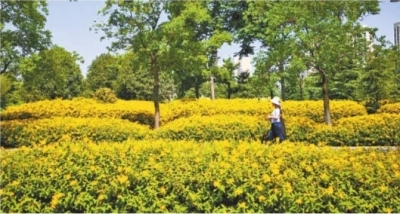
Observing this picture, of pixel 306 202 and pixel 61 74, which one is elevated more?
pixel 61 74

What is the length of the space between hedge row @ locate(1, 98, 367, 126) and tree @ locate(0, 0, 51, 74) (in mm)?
3120

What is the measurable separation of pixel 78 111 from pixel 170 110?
107 inches

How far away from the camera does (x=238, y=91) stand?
24.5m

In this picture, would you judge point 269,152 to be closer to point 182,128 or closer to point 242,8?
point 182,128

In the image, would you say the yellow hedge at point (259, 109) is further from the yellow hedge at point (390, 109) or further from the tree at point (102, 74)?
the tree at point (102, 74)

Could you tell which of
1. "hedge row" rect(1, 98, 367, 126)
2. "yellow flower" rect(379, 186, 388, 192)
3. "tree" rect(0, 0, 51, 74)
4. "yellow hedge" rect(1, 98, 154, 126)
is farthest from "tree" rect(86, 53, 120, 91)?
"yellow flower" rect(379, 186, 388, 192)

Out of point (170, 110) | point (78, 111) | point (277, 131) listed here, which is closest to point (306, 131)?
point (277, 131)

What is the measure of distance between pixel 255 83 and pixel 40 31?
525cm

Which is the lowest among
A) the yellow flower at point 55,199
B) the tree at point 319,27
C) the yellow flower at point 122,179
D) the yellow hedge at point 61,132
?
the yellow flower at point 55,199

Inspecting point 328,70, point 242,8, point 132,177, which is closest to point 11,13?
point 132,177

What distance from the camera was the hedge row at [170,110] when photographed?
493 inches

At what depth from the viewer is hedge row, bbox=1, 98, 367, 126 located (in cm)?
1252

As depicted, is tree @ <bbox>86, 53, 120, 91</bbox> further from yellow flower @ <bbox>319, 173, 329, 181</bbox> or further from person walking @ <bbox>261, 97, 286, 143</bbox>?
yellow flower @ <bbox>319, 173, 329, 181</bbox>

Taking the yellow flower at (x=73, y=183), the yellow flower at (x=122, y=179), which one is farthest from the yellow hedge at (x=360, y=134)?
the yellow flower at (x=73, y=183)
